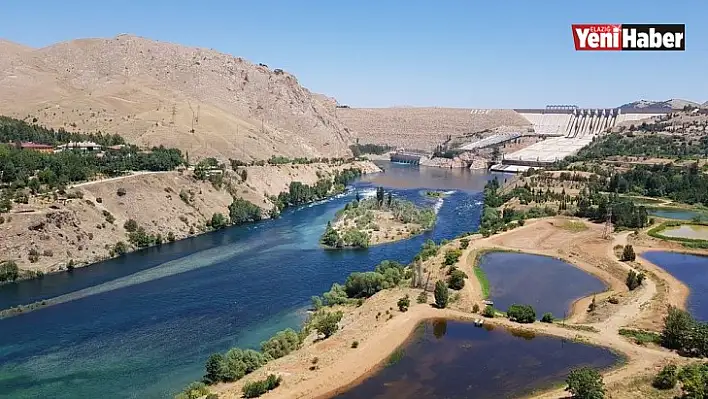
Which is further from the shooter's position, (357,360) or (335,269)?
(335,269)

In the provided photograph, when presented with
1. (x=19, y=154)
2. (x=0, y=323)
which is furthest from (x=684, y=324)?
(x=19, y=154)

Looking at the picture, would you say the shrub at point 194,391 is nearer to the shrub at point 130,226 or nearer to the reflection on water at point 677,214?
the shrub at point 130,226

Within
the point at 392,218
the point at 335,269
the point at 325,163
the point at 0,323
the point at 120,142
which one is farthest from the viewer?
the point at 325,163

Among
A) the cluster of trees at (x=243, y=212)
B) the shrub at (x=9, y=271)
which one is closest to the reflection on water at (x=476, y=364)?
the shrub at (x=9, y=271)

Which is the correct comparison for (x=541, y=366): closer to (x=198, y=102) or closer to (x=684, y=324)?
(x=684, y=324)

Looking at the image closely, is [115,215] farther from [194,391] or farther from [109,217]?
[194,391]

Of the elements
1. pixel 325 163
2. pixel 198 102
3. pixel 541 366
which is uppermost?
pixel 198 102
